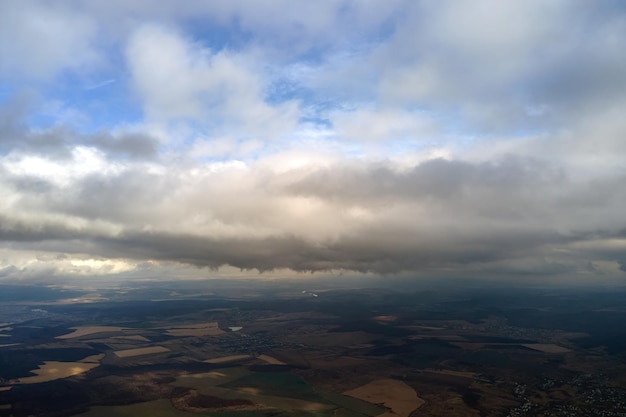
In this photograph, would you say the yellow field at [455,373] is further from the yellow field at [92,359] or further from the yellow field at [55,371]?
the yellow field at [92,359]

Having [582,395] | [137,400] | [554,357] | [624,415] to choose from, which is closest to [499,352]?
[554,357]

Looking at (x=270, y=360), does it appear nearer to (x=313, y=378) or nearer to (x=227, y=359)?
(x=227, y=359)

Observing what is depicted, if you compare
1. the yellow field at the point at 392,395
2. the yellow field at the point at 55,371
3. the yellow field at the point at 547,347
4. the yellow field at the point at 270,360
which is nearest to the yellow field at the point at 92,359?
the yellow field at the point at 55,371

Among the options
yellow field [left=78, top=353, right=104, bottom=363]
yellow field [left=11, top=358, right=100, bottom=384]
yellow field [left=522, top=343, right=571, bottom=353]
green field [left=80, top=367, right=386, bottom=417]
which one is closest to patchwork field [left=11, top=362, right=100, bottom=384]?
yellow field [left=11, top=358, right=100, bottom=384]

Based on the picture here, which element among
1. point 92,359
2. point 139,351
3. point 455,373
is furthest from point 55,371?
point 455,373

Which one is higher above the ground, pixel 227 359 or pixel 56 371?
pixel 56 371

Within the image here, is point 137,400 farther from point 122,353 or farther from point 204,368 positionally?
point 122,353
